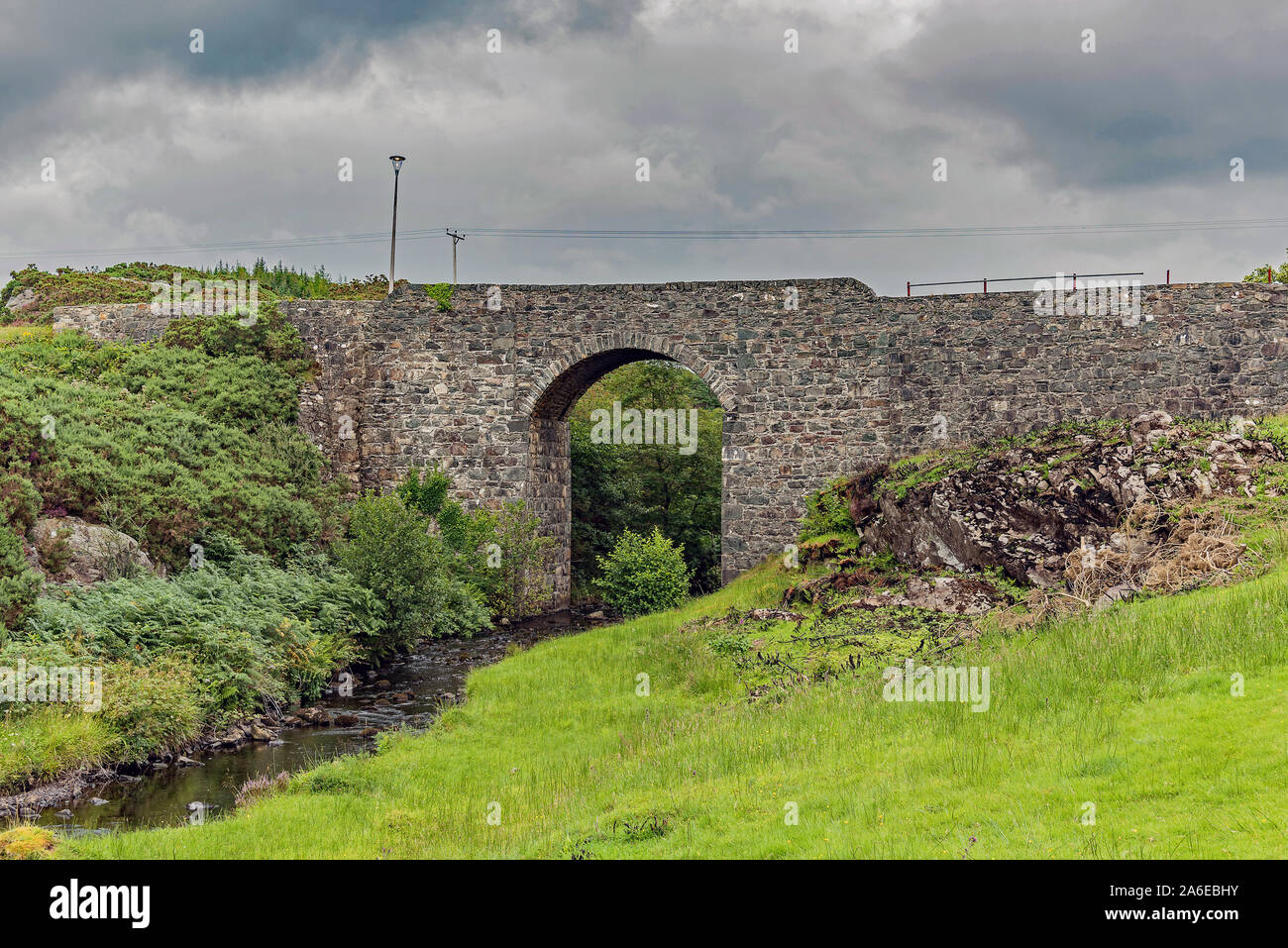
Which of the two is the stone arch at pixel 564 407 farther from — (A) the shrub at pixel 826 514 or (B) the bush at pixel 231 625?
(B) the bush at pixel 231 625

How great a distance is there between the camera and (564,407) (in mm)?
28484

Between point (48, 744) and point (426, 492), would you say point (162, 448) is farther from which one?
point (48, 744)

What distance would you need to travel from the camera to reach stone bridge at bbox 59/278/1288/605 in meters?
22.4

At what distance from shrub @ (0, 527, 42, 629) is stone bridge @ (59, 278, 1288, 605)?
11.0 m

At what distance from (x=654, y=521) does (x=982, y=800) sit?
86.6ft

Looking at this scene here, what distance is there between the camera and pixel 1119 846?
6.31m

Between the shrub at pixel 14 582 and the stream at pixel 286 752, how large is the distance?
11.9ft

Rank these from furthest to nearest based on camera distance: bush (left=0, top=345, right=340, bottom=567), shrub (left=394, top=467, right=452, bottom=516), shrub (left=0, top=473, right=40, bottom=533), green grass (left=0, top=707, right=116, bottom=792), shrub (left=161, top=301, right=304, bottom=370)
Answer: shrub (left=161, top=301, right=304, bottom=370) → shrub (left=394, top=467, right=452, bottom=516) → bush (left=0, top=345, right=340, bottom=567) → shrub (left=0, top=473, right=40, bottom=533) → green grass (left=0, top=707, right=116, bottom=792)

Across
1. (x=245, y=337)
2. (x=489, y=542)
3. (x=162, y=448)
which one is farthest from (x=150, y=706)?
(x=245, y=337)

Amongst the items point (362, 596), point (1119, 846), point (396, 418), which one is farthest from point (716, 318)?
point (1119, 846)

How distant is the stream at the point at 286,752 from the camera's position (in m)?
11.6

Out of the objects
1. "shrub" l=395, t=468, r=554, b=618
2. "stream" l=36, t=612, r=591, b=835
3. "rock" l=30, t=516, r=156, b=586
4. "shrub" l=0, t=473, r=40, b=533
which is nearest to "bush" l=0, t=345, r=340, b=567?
"shrub" l=0, t=473, r=40, b=533

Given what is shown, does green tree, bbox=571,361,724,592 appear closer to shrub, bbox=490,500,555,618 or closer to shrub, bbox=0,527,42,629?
shrub, bbox=490,500,555,618

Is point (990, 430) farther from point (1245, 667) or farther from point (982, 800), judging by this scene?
point (982, 800)
